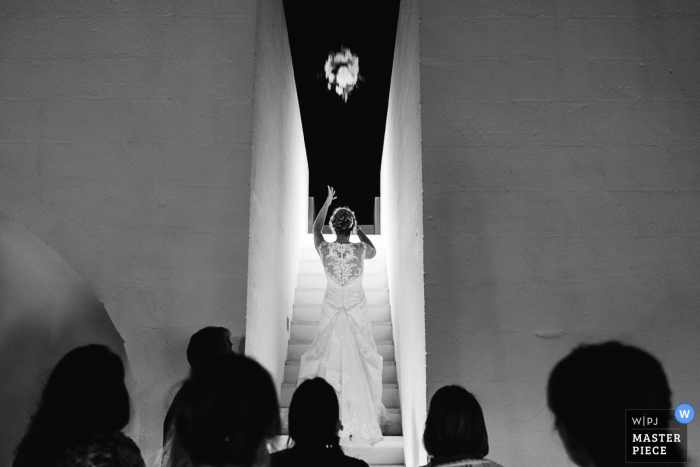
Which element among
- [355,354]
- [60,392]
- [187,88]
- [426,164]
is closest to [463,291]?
[426,164]

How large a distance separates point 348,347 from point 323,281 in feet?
9.48

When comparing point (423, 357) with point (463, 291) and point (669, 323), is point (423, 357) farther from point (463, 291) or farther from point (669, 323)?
point (669, 323)

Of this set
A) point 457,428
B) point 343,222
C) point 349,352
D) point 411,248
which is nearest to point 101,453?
point 457,428

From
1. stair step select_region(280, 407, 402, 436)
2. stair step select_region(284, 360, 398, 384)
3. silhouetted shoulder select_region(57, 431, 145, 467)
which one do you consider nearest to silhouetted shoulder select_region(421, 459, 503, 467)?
silhouetted shoulder select_region(57, 431, 145, 467)

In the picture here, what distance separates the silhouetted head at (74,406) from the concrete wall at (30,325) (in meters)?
2.21

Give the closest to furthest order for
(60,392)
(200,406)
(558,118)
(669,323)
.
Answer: (200,406)
(60,392)
(669,323)
(558,118)

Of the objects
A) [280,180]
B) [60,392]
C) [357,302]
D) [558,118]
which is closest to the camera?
[60,392]

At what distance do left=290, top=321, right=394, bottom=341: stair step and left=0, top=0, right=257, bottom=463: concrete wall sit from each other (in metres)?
2.78

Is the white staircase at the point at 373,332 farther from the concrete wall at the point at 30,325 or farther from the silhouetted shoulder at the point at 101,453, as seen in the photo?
the silhouetted shoulder at the point at 101,453

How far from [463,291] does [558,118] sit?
3.72ft

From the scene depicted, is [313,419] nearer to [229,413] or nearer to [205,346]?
[229,413]

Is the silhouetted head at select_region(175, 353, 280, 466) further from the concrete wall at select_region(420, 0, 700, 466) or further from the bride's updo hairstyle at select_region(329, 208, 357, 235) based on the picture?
the bride's updo hairstyle at select_region(329, 208, 357, 235)

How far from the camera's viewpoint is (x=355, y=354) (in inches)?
186

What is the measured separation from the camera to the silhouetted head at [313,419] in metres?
1.71
